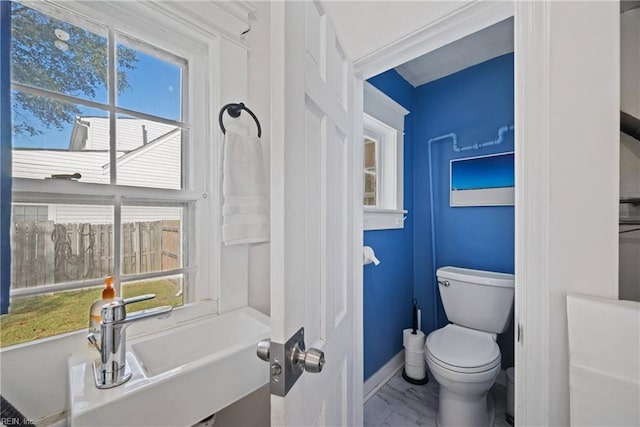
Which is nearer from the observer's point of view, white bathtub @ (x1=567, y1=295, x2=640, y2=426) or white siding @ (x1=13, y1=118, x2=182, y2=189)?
white bathtub @ (x1=567, y1=295, x2=640, y2=426)

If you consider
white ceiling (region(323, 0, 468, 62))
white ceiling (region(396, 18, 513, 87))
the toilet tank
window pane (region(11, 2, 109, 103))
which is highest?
white ceiling (region(396, 18, 513, 87))

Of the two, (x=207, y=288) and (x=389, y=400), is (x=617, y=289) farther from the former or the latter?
(x=389, y=400)

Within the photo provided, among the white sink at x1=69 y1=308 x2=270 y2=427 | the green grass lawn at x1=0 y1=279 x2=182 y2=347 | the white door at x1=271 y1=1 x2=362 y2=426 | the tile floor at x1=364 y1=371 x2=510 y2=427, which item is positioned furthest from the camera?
the tile floor at x1=364 y1=371 x2=510 y2=427

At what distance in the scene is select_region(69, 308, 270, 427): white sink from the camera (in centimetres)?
60

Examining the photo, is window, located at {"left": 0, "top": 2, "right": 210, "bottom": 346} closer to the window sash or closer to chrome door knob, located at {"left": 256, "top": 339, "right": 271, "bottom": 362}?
the window sash

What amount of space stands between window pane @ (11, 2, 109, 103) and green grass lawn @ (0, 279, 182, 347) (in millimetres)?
585

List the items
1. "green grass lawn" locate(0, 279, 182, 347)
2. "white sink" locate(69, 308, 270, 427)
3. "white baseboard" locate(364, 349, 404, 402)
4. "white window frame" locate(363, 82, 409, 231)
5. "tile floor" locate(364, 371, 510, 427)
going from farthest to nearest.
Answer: "white window frame" locate(363, 82, 409, 231) < "white baseboard" locate(364, 349, 404, 402) < "tile floor" locate(364, 371, 510, 427) < "green grass lawn" locate(0, 279, 182, 347) < "white sink" locate(69, 308, 270, 427)

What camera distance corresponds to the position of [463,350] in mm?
1443

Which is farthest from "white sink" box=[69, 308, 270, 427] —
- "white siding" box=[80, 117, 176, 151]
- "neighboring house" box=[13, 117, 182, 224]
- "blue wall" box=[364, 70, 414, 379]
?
"blue wall" box=[364, 70, 414, 379]

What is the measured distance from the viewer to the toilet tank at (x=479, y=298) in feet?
5.19

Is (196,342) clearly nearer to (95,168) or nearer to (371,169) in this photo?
(95,168)

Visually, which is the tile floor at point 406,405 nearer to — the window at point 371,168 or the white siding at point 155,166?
the window at point 371,168

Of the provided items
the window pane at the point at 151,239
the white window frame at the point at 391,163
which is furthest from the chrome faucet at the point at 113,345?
the white window frame at the point at 391,163

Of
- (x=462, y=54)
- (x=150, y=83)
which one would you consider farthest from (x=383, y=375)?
(x=462, y=54)
